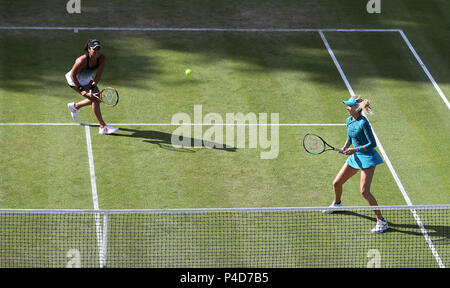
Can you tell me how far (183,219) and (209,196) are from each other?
37.4 inches

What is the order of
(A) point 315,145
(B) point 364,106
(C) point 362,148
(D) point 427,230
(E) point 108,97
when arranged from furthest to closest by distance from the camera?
(E) point 108,97, (A) point 315,145, (D) point 427,230, (C) point 362,148, (B) point 364,106

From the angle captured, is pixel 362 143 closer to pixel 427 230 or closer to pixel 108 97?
pixel 427 230

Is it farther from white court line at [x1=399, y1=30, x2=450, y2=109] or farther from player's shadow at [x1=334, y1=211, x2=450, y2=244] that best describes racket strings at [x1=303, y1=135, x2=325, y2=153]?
white court line at [x1=399, y1=30, x2=450, y2=109]

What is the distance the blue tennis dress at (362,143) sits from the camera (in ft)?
41.9

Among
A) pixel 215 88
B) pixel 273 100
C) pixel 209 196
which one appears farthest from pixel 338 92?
pixel 209 196

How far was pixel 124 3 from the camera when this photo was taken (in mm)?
22016

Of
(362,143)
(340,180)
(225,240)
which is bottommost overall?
(225,240)

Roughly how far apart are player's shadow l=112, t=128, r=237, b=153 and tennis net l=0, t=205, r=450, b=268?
229 centimetres

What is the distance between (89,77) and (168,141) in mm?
1929

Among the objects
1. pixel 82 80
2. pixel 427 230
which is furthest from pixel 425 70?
pixel 82 80

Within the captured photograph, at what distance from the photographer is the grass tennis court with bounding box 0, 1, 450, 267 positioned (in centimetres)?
1433

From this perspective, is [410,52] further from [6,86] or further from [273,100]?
[6,86]

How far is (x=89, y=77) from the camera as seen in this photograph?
52.0 ft

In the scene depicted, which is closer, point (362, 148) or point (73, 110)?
point (362, 148)
